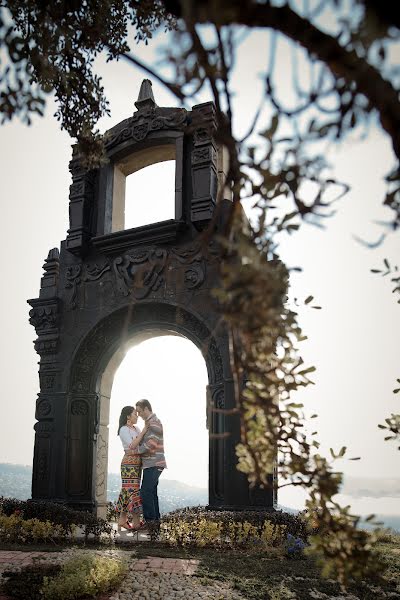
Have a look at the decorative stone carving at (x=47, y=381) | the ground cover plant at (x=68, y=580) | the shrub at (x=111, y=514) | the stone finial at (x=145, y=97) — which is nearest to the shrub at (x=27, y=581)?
the ground cover plant at (x=68, y=580)

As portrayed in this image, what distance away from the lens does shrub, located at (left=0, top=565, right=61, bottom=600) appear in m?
4.64

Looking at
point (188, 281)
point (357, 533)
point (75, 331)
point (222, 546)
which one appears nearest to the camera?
point (357, 533)

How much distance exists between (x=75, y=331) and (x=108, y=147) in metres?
4.04

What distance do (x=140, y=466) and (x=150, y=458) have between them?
464 mm

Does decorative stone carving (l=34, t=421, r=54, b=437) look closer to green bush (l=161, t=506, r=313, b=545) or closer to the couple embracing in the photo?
the couple embracing

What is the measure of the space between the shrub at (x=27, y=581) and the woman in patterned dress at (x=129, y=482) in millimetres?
3801

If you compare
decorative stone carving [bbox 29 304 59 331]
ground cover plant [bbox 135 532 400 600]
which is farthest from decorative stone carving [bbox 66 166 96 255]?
ground cover plant [bbox 135 532 400 600]

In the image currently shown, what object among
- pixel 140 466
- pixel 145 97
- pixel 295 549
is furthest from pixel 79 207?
pixel 295 549

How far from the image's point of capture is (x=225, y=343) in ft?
32.0

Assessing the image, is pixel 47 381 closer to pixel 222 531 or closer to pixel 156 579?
pixel 222 531

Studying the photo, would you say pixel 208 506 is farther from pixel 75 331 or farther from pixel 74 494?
pixel 75 331

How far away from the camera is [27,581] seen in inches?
196

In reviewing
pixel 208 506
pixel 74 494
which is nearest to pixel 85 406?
pixel 74 494

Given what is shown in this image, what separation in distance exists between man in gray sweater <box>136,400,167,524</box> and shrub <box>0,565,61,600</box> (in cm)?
350
